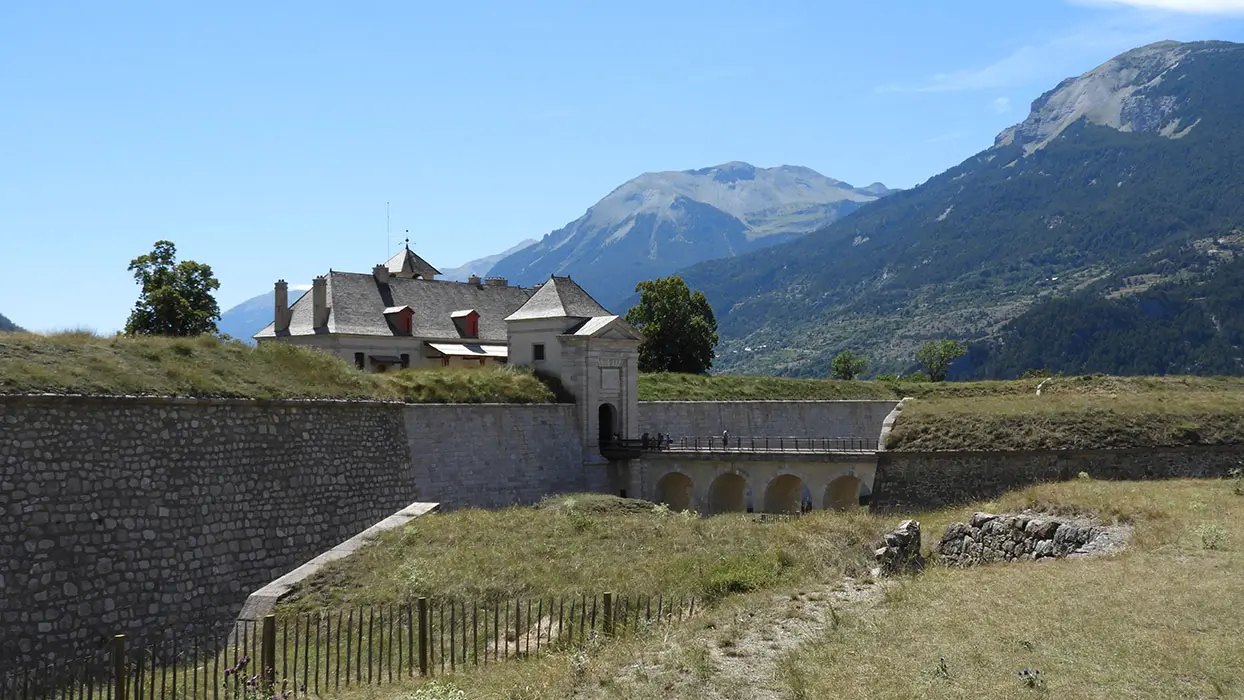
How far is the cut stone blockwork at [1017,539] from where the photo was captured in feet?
64.5

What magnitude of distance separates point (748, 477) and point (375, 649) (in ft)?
90.3

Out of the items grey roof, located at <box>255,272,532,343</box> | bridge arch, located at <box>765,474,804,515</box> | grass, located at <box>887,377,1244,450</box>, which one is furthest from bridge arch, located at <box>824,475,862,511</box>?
grey roof, located at <box>255,272,532,343</box>

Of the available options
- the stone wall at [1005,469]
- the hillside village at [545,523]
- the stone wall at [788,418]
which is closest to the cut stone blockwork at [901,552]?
the hillside village at [545,523]

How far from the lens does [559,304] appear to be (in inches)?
1677

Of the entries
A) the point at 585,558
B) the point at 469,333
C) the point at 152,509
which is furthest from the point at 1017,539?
the point at 469,333

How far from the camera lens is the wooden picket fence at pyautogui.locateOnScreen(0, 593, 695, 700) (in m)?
12.8

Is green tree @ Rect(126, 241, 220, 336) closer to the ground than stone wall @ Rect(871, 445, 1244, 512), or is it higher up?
higher up

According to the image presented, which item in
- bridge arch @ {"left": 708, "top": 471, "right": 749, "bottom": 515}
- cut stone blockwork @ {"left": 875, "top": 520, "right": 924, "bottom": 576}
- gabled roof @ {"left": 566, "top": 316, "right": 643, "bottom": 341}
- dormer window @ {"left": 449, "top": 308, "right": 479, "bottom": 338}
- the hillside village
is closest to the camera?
the hillside village

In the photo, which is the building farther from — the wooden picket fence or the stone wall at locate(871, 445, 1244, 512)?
the wooden picket fence

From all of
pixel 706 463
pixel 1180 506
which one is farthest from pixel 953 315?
pixel 1180 506

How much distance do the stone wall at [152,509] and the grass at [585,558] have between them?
5.21 meters

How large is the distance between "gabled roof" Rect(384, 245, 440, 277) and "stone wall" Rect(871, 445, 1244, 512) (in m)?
29.9

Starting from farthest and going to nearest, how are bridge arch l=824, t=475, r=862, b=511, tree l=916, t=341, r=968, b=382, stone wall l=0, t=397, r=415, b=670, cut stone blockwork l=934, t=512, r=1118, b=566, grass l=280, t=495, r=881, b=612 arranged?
1. tree l=916, t=341, r=968, b=382
2. bridge arch l=824, t=475, r=862, b=511
3. stone wall l=0, t=397, r=415, b=670
4. cut stone blockwork l=934, t=512, r=1118, b=566
5. grass l=280, t=495, r=881, b=612

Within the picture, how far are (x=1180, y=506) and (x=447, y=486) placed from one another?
22.2m
